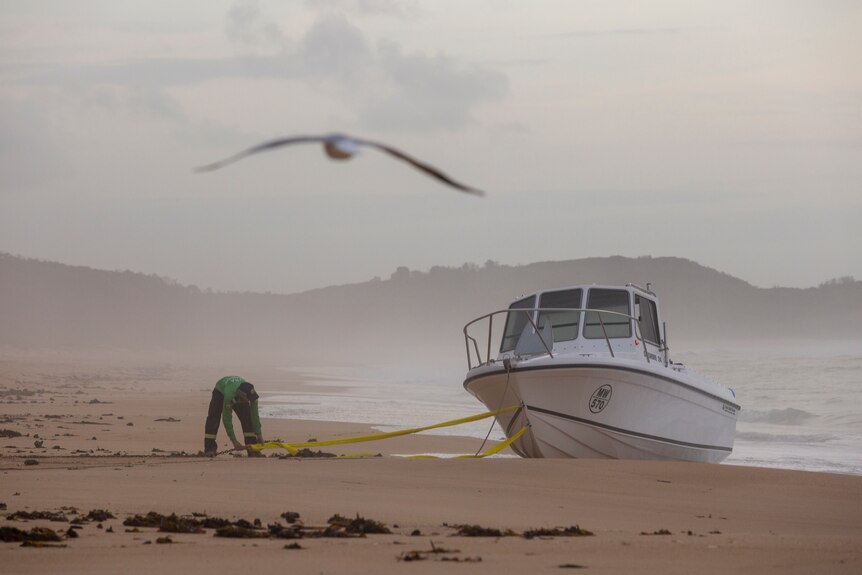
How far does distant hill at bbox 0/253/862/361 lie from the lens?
431 feet

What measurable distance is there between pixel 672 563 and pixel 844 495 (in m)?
4.91

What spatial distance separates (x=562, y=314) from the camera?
14438mm

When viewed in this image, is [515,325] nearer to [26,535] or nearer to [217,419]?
[217,419]

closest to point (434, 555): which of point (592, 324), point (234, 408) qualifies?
point (234, 408)

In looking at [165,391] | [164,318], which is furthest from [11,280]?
[165,391]

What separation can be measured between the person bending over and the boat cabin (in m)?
3.46

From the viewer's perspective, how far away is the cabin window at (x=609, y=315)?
556 inches

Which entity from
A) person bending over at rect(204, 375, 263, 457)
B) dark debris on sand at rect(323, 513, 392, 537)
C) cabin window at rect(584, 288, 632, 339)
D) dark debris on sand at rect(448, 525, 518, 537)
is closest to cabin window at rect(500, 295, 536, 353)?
cabin window at rect(584, 288, 632, 339)

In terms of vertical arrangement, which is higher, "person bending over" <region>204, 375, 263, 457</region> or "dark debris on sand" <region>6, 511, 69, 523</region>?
"person bending over" <region>204, 375, 263, 457</region>

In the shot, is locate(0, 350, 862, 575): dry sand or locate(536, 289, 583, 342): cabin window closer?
locate(0, 350, 862, 575): dry sand

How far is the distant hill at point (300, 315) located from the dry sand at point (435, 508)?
10180cm

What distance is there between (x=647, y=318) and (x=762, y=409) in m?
14.5

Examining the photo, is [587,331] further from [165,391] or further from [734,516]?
[165,391]

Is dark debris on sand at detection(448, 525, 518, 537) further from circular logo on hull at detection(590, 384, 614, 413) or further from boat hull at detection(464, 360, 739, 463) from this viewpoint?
circular logo on hull at detection(590, 384, 614, 413)
